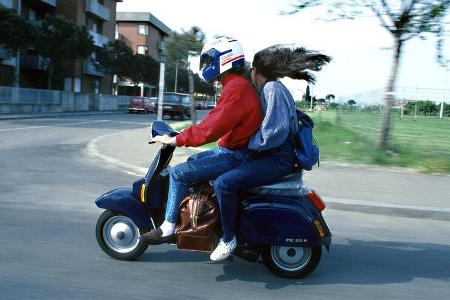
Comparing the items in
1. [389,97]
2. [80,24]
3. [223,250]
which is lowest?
[223,250]

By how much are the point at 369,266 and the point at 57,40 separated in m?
36.6

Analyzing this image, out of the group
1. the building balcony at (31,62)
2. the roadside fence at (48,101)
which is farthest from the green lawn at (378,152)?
the building balcony at (31,62)

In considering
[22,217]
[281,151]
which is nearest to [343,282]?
[281,151]

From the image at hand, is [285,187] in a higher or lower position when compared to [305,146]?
lower

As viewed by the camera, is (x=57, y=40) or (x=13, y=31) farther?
(x=57, y=40)

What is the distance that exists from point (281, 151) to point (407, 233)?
2866 millimetres

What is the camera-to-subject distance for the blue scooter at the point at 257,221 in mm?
4094

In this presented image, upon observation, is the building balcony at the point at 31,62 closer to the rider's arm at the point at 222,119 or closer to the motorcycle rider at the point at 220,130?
the motorcycle rider at the point at 220,130

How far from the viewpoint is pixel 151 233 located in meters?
4.23

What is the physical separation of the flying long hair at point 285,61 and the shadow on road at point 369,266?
1632mm

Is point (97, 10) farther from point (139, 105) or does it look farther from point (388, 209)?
point (388, 209)

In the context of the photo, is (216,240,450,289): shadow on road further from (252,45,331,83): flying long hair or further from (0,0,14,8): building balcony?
(0,0,14,8): building balcony

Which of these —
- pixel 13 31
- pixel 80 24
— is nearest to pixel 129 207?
pixel 13 31

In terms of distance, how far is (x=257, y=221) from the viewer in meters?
4.11
